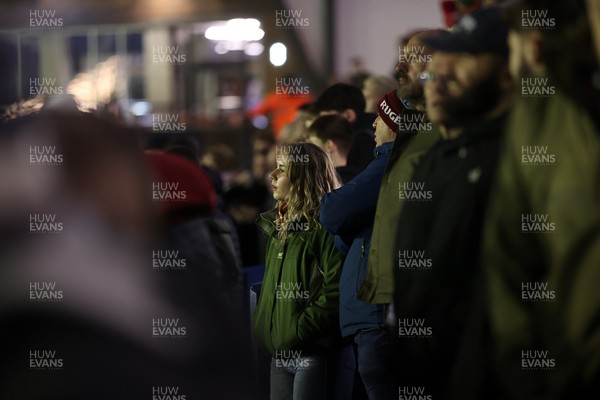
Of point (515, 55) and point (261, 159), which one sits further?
point (261, 159)

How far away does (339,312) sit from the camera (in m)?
5.35

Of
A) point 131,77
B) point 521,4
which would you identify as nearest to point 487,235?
point 521,4

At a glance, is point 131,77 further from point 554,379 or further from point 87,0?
point 554,379

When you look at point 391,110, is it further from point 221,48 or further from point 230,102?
point 221,48

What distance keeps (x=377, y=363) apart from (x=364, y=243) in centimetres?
52

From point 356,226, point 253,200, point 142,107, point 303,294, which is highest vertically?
point 356,226

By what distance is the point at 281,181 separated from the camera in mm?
5676

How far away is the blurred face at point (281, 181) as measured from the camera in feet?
18.5

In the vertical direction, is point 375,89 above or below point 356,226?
above

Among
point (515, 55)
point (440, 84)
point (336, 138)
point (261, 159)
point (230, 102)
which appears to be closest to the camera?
point (515, 55)

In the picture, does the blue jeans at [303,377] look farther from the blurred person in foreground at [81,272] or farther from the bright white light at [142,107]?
the bright white light at [142,107]

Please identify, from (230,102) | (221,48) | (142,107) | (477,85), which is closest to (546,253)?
(477,85)

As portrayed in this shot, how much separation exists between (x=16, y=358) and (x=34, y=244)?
35 centimetres

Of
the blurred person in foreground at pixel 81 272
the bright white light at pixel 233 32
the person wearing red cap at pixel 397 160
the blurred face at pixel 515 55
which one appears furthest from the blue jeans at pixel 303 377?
the bright white light at pixel 233 32
